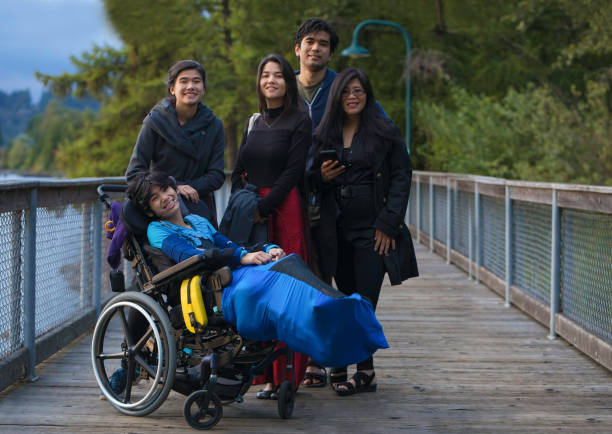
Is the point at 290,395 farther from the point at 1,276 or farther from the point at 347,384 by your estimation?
the point at 1,276

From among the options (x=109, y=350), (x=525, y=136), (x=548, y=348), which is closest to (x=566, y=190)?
(x=548, y=348)

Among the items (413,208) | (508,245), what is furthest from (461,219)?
(413,208)

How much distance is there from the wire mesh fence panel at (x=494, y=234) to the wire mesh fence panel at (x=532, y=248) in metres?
0.55

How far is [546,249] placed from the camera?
687 cm

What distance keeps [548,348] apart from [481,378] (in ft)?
3.55

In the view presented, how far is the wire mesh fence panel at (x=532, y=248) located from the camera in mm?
6891

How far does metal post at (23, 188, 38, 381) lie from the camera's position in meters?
4.98

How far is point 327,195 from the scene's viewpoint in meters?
4.88

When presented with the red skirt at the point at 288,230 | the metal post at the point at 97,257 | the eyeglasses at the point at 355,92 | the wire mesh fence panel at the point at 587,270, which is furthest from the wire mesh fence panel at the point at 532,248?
the metal post at the point at 97,257

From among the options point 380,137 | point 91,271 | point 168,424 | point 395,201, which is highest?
point 380,137

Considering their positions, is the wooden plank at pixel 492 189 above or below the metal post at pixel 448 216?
above

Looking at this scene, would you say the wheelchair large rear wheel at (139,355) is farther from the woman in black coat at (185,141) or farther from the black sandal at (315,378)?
the black sandal at (315,378)

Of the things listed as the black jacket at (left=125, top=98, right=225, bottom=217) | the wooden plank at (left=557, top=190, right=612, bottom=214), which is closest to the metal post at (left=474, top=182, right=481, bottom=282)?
the wooden plank at (left=557, top=190, right=612, bottom=214)

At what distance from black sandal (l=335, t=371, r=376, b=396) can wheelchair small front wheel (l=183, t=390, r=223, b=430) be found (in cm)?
92
